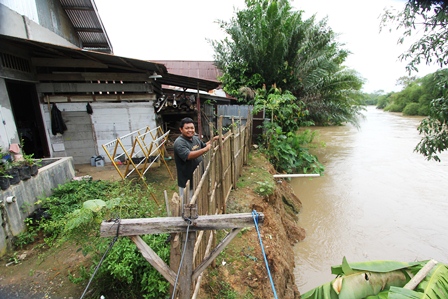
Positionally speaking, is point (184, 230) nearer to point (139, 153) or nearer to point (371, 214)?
point (139, 153)

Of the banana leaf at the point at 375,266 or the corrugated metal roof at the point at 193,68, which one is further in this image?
the corrugated metal roof at the point at 193,68

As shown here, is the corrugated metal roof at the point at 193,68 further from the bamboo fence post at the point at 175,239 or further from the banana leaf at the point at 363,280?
the banana leaf at the point at 363,280

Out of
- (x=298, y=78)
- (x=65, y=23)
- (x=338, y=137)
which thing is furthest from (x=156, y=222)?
(x=338, y=137)

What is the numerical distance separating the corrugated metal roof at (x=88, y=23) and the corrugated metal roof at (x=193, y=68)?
6214 mm

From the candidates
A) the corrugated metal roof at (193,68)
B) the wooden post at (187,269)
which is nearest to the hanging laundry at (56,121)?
the wooden post at (187,269)

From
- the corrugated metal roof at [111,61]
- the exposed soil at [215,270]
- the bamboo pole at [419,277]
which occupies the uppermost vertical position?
the corrugated metal roof at [111,61]

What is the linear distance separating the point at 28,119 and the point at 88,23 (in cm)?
501

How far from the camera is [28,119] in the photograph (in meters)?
7.70

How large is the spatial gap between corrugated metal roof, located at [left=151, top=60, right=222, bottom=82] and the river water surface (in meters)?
11.1

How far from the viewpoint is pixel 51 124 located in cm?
706

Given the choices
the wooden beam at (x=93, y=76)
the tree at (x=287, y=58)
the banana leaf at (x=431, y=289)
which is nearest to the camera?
the banana leaf at (x=431, y=289)

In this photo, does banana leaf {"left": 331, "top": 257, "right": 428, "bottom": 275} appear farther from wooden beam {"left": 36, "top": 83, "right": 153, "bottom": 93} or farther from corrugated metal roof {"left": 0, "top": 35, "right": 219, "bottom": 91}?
wooden beam {"left": 36, "top": 83, "right": 153, "bottom": 93}

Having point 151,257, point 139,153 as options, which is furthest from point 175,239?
point 139,153

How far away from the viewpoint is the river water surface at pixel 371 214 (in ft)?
17.3
